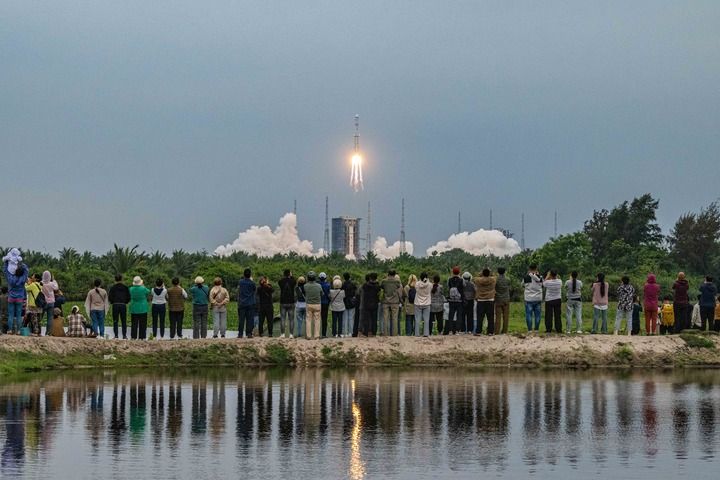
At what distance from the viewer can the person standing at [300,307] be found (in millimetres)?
35188

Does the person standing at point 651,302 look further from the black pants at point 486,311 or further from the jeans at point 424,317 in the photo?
the jeans at point 424,317

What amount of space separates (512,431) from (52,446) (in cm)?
703

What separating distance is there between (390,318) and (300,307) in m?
2.44

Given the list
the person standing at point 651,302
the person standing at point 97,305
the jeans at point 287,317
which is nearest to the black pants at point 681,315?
the person standing at point 651,302

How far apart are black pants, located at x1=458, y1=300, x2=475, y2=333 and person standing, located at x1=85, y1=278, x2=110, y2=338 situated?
9.47m

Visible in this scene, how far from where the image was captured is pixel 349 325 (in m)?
36.1

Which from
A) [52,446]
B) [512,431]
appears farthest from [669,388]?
[52,446]

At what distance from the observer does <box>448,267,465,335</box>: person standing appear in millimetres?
34875

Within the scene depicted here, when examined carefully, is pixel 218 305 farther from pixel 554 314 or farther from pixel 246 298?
pixel 554 314

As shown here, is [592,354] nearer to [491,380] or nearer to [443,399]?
[491,380]

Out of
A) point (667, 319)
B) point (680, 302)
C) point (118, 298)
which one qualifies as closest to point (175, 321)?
point (118, 298)

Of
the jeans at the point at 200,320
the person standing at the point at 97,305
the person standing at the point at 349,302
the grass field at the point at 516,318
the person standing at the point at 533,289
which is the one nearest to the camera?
the person standing at the point at 97,305

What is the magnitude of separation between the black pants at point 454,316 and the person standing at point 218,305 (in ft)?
19.7

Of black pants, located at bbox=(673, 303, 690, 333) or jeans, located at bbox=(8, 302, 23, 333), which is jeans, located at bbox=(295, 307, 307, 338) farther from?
black pants, located at bbox=(673, 303, 690, 333)
